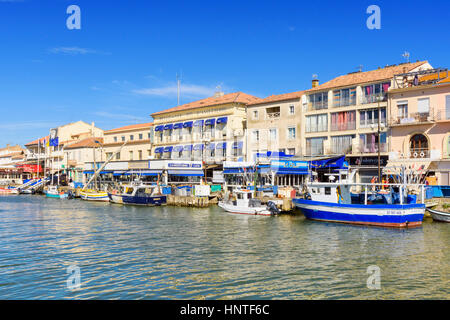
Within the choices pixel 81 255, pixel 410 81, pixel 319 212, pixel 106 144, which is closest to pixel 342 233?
pixel 319 212

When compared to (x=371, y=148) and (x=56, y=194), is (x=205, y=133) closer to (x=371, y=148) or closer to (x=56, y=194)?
(x=371, y=148)

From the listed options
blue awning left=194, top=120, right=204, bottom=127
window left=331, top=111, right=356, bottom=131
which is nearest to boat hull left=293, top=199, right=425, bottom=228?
window left=331, top=111, right=356, bottom=131

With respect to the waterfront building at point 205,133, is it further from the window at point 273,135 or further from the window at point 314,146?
the window at point 314,146

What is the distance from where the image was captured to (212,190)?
52.4 metres

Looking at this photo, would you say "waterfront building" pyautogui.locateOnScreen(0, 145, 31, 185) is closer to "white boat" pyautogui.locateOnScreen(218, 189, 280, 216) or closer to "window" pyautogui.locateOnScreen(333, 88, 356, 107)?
"white boat" pyautogui.locateOnScreen(218, 189, 280, 216)

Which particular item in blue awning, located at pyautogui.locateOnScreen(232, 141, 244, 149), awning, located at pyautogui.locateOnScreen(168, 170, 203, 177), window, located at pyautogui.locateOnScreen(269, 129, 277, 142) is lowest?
awning, located at pyautogui.locateOnScreen(168, 170, 203, 177)

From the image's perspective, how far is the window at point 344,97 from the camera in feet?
161

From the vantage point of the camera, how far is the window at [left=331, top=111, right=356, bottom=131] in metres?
48.8

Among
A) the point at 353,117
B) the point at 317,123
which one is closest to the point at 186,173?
the point at 317,123

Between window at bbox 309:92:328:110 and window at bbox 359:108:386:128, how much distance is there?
17.8ft

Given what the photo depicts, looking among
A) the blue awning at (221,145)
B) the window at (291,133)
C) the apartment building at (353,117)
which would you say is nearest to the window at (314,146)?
the apartment building at (353,117)

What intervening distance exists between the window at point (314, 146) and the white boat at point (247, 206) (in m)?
16.2
